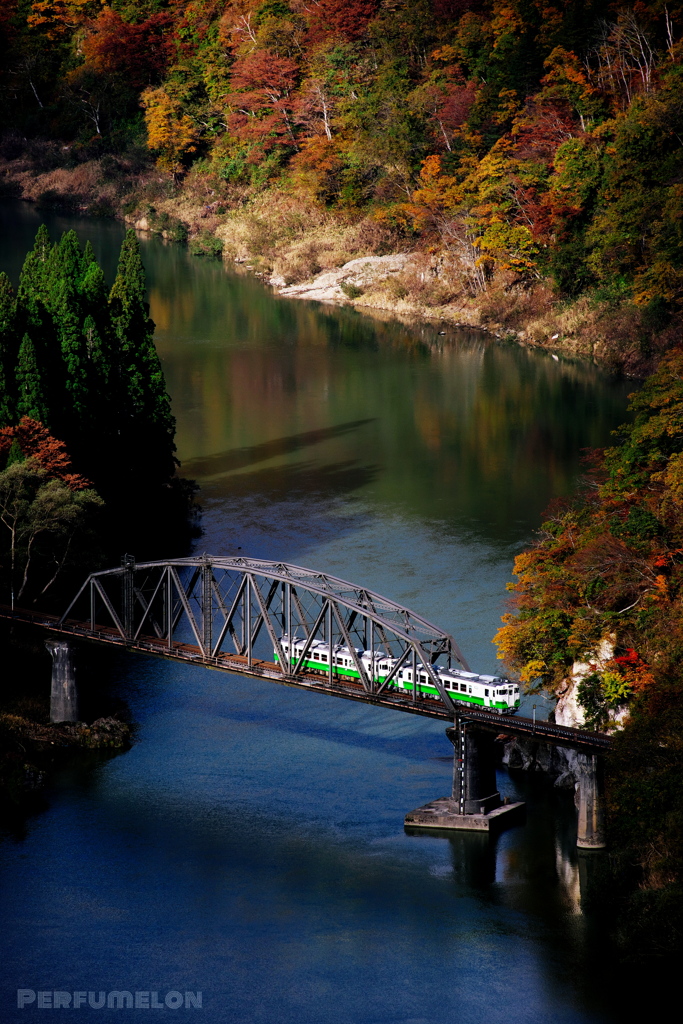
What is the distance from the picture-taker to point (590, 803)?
42031mm

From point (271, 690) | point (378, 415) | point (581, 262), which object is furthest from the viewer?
point (581, 262)

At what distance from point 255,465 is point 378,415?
41.9 feet

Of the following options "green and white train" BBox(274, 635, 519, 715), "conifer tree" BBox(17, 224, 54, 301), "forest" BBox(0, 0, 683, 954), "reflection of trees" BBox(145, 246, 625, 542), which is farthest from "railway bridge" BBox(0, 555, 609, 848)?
"reflection of trees" BBox(145, 246, 625, 542)

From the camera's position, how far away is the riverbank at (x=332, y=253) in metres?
99.9

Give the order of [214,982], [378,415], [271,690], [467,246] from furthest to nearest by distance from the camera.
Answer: [467,246]
[378,415]
[271,690]
[214,982]

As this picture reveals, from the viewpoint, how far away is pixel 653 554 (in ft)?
159

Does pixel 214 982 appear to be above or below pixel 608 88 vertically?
below

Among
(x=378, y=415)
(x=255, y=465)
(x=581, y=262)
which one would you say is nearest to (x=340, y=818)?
(x=255, y=465)

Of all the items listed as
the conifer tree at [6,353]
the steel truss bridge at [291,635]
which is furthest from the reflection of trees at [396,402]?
the conifer tree at [6,353]

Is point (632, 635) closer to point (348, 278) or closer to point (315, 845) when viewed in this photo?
point (315, 845)

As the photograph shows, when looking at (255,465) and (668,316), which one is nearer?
(255,465)

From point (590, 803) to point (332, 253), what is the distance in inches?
3466

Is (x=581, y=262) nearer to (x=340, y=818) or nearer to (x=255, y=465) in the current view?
(x=255, y=465)

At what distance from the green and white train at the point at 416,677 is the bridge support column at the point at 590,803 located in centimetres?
319
